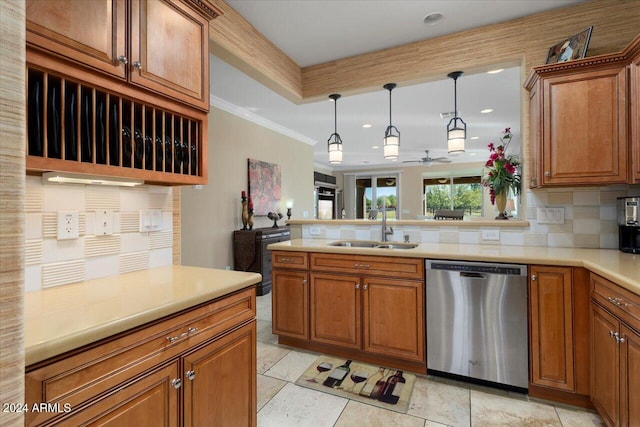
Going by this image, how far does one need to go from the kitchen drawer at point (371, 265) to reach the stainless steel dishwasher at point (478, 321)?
10 cm

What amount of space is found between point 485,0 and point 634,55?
97 centimetres

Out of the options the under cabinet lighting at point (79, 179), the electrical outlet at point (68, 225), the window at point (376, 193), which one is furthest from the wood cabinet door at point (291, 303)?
the window at point (376, 193)

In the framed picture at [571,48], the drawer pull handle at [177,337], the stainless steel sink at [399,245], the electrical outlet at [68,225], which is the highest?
the framed picture at [571,48]

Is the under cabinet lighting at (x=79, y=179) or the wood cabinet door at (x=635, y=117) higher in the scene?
the wood cabinet door at (x=635, y=117)

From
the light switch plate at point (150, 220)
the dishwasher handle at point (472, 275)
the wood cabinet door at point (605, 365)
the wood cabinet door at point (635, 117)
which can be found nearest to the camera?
the wood cabinet door at point (605, 365)

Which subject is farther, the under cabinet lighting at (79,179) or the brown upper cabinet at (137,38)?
the under cabinet lighting at (79,179)

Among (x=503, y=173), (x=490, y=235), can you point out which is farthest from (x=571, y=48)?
(x=490, y=235)

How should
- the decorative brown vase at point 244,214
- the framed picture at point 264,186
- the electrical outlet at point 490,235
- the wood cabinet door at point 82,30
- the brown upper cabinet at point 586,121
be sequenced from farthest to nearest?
the framed picture at point 264,186 < the decorative brown vase at point 244,214 < the electrical outlet at point 490,235 < the brown upper cabinet at point 586,121 < the wood cabinet door at point 82,30

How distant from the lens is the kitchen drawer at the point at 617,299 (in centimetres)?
131

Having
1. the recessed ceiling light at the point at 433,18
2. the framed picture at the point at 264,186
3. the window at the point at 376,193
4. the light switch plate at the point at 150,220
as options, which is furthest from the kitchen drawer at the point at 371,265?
the window at the point at 376,193

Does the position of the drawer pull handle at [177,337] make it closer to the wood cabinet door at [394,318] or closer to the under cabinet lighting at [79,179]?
the under cabinet lighting at [79,179]

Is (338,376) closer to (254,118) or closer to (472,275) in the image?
(472,275)

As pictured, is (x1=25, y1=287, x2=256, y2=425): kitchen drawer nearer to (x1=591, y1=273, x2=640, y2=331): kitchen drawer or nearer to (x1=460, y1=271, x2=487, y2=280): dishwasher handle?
(x1=460, y1=271, x2=487, y2=280): dishwasher handle

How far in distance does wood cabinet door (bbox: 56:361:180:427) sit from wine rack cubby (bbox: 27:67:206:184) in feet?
2.58
